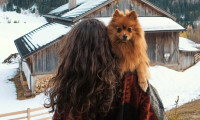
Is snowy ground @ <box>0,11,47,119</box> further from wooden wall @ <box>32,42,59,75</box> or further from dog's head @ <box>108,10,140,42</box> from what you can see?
dog's head @ <box>108,10,140,42</box>

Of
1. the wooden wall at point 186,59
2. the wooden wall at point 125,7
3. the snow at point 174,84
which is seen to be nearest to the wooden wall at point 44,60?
the wooden wall at point 125,7

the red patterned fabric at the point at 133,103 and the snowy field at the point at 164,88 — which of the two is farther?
the snowy field at the point at 164,88

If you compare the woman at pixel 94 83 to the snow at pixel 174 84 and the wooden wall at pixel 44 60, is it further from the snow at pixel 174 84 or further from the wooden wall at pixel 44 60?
the wooden wall at pixel 44 60

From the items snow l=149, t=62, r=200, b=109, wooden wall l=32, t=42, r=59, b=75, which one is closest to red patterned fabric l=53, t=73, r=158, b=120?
snow l=149, t=62, r=200, b=109

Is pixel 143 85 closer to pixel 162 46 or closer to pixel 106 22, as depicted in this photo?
pixel 106 22

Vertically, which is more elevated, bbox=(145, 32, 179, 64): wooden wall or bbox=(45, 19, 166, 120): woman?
bbox=(45, 19, 166, 120): woman

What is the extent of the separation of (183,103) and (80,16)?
7.63 m

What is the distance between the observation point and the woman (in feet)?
6.59

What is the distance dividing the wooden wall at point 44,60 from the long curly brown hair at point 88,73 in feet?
41.4

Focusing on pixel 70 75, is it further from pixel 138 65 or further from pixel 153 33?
pixel 153 33

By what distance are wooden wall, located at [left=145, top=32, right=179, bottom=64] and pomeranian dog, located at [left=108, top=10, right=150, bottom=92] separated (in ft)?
51.9

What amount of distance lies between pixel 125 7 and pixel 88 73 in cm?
1607

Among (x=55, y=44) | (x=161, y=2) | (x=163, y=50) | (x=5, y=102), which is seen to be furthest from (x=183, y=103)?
(x=161, y=2)

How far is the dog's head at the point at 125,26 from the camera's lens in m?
2.22
